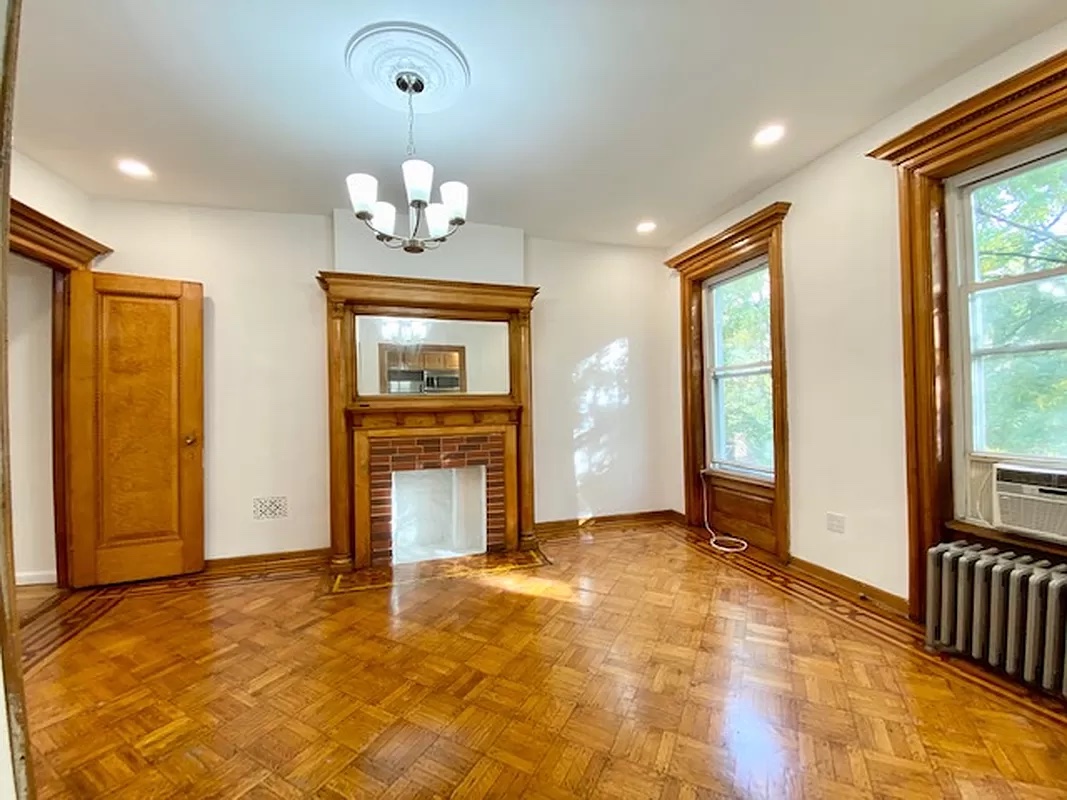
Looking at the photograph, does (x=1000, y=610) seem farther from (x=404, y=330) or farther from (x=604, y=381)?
(x=404, y=330)

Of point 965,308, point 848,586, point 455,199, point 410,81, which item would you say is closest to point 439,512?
point 455,199

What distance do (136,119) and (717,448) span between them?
4514 millimetres

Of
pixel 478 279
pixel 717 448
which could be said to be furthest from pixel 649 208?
pixel 717 448

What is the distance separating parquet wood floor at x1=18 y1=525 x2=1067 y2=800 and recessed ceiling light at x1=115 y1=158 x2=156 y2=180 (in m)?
2.69

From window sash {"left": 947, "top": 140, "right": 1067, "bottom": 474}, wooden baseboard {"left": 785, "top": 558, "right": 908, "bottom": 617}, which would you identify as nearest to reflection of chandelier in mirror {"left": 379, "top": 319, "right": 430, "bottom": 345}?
wooden baseboard {"left": 785, "top": 558, "right": 908, "bottom": 617}

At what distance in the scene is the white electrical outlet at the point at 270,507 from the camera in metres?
3.51

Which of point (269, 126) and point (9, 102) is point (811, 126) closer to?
point (269, 126)

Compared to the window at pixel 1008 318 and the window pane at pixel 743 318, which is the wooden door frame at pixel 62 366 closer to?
A: the window pane at pixel 743 318

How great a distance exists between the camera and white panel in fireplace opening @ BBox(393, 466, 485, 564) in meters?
3.82

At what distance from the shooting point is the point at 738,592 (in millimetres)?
2848

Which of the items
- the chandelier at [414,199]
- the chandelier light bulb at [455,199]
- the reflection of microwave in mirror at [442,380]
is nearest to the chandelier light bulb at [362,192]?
the chandelier at [414,199]

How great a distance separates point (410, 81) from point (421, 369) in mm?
2046

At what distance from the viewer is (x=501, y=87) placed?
2195 millimetres

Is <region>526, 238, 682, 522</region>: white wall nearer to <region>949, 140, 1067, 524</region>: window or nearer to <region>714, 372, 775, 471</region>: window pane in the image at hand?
<region>714, 372, 775, 471</region>: window pane
